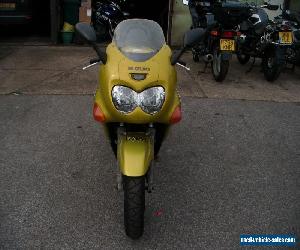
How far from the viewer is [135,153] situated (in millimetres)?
2824

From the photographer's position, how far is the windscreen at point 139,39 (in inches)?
113

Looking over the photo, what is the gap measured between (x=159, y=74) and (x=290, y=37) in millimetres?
4673

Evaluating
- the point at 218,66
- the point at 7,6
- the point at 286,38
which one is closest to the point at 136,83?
the point at 218,66

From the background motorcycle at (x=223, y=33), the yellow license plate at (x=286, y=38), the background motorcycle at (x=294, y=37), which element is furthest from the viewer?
the background motorcycle at (x=294, y=37)

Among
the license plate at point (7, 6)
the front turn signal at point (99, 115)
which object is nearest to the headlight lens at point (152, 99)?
the front turn signal at point (99, 115)

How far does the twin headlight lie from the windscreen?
277 mm

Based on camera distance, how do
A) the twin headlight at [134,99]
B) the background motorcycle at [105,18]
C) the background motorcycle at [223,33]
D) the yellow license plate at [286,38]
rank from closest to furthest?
the twin headlight at [134,99] < the background motorcycle at [223,33] < the yellow license plate at [286,38] < the background motorcycle at [105,18]

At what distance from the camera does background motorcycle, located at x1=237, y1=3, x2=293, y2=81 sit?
667 centimetres

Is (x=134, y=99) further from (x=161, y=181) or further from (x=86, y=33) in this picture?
(x=161, y=181)

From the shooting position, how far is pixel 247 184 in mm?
3793

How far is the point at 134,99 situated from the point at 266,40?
16.6 feet

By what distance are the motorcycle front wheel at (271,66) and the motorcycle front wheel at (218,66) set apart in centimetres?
90

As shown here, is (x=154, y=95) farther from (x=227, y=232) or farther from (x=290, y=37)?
(x=290, y=37)

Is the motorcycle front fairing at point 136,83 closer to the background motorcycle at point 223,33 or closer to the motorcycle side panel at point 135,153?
the motorcycle side panel at point 135,153
